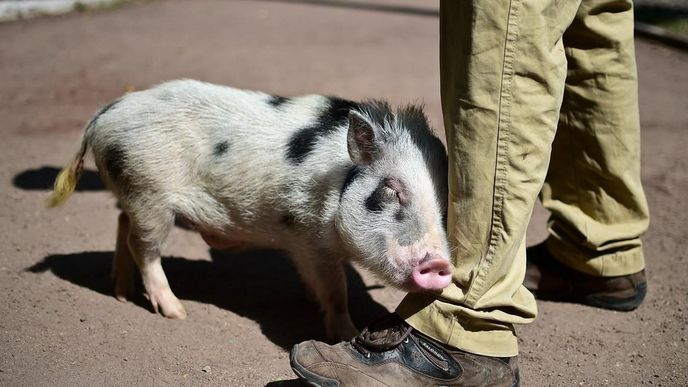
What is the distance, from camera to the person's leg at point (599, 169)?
387 centimetres

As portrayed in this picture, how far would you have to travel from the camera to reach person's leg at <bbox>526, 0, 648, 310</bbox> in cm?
387

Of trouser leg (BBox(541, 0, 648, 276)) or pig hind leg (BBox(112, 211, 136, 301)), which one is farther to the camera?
pig hind leg (BBox(112, 211, 136, 301))

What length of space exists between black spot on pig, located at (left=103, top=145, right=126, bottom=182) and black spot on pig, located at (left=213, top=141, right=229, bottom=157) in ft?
1.52

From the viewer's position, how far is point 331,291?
398 cm

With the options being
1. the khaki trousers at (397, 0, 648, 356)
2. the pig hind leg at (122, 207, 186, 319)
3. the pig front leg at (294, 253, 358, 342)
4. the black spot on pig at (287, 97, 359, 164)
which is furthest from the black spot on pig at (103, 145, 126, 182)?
the khaki trousers at (397, 0, 648, 356)

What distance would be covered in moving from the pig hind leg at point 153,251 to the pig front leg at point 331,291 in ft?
2.22

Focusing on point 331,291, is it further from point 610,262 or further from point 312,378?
point 610,262

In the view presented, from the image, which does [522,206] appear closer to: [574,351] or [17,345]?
[574,351]

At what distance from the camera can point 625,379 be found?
3572 mm

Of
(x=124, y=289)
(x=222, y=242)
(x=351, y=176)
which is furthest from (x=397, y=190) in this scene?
(x=124, y=289)

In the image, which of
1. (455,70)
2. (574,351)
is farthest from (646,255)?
(455,70)

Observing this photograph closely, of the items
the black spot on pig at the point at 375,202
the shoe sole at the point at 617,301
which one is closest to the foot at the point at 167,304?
the black spot on pig at the point at 375,202

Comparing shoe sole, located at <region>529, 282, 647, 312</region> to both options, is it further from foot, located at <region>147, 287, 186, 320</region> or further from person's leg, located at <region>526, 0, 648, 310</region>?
foot, located at <region>147, 287, 186, 320</region>

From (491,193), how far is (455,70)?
0.46m
